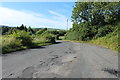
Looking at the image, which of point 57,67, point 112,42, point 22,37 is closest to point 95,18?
point 112,42

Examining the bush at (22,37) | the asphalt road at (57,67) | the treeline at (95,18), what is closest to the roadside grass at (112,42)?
the treeline at (95,18)

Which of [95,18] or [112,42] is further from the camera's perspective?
[95,18]

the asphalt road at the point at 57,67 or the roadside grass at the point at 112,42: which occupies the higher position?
the roadside grass at the point at 112,42

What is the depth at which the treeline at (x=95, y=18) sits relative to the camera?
26.0 m

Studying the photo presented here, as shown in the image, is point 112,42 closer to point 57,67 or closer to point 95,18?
point 57,67

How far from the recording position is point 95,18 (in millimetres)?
31406

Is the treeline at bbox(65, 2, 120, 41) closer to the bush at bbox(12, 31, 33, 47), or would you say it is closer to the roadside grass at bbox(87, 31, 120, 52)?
the roadside grass at bbox(87, 31, 120, 52)

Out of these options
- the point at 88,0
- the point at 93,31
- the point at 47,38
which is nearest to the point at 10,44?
the point at 47,38

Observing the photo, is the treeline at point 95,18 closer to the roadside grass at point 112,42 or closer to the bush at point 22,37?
the roadside grass at point 112,42

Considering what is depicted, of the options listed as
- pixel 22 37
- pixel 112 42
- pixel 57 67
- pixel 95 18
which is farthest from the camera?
pixel 95 18

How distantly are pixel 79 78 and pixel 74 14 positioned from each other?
108 feet

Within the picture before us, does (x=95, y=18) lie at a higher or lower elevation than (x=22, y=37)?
higher

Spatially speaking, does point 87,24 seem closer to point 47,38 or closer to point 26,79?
point 47,38

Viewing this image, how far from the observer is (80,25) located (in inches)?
1387
